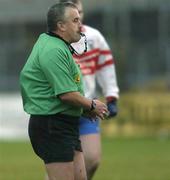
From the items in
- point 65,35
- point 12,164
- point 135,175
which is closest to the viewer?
point 65,35

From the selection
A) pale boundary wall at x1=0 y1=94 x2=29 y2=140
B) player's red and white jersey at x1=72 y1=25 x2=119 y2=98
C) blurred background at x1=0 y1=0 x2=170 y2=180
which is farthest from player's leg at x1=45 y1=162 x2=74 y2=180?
pale boundary wall at x1=0 y1=94 x2=29 y2=140

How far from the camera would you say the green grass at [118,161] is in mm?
15453

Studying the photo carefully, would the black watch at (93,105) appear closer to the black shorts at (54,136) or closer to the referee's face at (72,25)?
the black shorts at (54,136)

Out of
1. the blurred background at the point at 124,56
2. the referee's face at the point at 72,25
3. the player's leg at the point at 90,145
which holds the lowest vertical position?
the blurred background at the point at 124,56

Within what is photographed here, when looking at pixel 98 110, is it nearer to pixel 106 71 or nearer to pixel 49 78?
pixel 49 78

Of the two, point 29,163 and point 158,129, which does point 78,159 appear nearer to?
point 29,163

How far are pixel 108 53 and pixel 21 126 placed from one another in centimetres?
1812

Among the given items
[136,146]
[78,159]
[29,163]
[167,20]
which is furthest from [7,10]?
[78,159]

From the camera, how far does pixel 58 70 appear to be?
797 cm

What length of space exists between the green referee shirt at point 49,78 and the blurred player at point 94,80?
7.12 feet

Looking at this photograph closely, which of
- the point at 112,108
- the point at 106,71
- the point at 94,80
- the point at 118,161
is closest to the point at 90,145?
the point at 112,108

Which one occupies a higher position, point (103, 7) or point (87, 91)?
point (87, 91)

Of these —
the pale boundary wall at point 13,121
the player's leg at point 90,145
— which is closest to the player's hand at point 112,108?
the player's leg at point 90,145

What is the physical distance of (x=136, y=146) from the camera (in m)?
23.8
